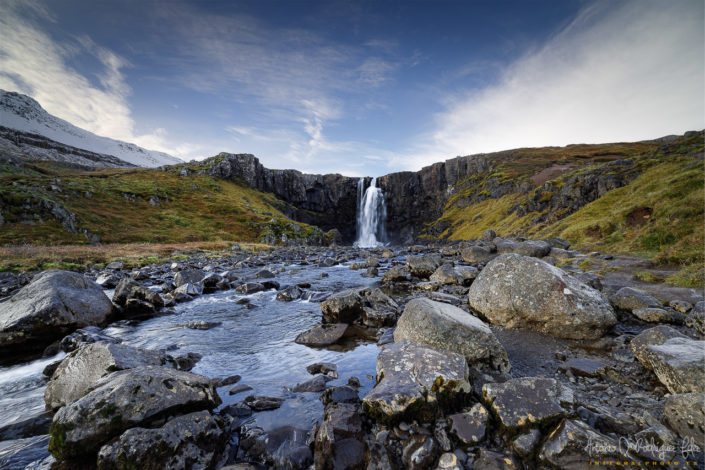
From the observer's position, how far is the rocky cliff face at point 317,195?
417 ft

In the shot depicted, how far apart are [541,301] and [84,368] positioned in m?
11.8

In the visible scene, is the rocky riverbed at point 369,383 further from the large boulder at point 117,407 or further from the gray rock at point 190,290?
the gray rock at point 190,290

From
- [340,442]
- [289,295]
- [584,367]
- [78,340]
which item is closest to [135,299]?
[78,340]

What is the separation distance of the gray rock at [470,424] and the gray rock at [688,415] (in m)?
2.53

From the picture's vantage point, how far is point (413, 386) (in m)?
4.89

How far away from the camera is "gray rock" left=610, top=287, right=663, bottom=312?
9289mm

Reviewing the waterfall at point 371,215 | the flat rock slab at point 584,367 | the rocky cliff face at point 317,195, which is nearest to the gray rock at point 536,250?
the flat rock slab at point 584,367

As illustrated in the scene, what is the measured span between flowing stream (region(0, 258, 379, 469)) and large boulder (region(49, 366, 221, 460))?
1.04 m

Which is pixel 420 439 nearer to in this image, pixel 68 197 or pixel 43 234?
pixel 43 234

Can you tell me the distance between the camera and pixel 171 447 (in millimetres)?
4000

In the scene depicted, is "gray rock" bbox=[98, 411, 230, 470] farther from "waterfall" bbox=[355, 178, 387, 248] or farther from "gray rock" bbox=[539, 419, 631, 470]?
"waterfall" bbox=[355, 178, 387, 248]

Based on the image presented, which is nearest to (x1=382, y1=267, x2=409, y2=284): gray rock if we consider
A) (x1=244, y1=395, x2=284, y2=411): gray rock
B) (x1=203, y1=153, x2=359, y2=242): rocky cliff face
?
(x1=244, y1=395, x2=284, y2=411): gray rock

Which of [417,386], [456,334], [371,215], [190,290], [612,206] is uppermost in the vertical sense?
[371,215]

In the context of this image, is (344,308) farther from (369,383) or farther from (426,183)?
(426,183)
